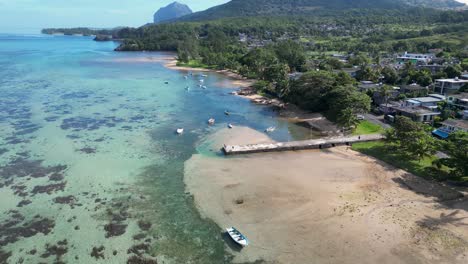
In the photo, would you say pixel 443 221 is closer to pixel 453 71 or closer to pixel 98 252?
pixel 98 252

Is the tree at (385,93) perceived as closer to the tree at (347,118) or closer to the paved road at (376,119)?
the paved road at (376,119)

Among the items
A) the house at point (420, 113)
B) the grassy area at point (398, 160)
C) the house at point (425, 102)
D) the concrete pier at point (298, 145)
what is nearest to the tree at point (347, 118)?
the concrete pier at point (298, 145)

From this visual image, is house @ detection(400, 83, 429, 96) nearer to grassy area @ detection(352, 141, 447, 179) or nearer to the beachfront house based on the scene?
the beachfront house

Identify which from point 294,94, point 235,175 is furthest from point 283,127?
point 235,175

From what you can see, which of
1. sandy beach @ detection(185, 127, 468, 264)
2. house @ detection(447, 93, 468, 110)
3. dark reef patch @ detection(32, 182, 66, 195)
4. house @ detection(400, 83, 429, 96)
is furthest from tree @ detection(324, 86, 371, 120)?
dark reef patch @ detection(32, 182, 66, 195)

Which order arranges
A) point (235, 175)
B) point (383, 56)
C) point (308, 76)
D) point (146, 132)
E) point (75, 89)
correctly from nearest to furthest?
1. point (235, 175)
2. point (146, 132)
3. point (308, 76)
4. point (75, 89)
5. point (383, 56)

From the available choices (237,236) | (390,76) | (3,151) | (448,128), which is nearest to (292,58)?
(390,76)

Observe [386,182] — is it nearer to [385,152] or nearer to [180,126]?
[385,152]
